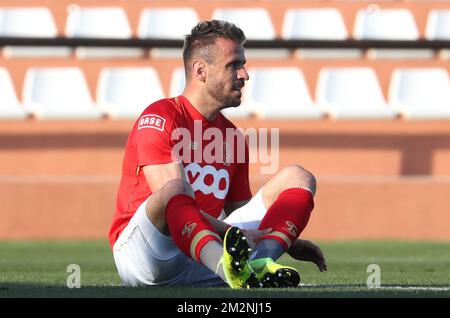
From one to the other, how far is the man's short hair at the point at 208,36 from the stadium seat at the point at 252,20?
6.50 m

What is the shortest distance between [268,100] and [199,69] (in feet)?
20.4

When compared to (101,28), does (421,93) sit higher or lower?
lower

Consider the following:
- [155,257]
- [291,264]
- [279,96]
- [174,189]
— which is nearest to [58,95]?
[279,96]

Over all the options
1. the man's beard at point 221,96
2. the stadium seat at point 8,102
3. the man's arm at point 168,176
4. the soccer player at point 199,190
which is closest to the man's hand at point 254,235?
the soccer player at point 199,190

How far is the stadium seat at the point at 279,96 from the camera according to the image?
1135cm

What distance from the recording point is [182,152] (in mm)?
5223

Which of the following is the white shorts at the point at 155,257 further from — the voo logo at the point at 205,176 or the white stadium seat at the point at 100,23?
the white stadium seat at the point at 100,23

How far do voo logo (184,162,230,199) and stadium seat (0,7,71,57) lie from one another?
22.4 ft

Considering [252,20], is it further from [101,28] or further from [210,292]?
[210,292]

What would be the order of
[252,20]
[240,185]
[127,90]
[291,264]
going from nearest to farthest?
[240,185] → [291,264] → [127,90] → [252,20]

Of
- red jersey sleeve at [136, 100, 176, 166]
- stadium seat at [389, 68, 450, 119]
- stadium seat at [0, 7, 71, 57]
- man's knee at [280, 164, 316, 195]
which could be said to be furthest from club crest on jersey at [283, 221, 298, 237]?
stadium seat at [0, 7, 71, 57]

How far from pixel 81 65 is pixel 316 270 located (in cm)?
528
